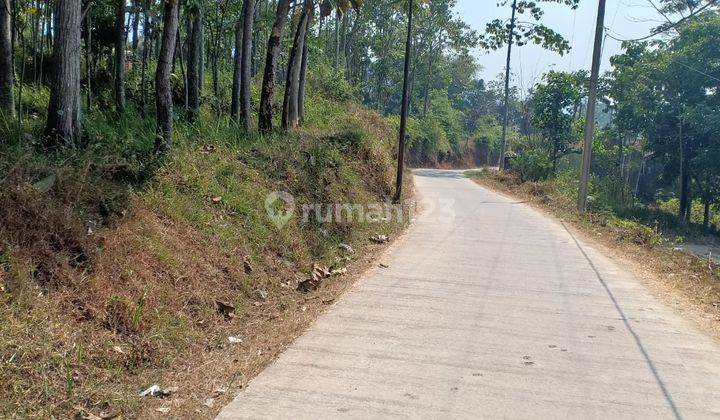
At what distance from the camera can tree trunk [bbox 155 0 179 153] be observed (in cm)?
822

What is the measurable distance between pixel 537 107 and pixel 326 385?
28.0m

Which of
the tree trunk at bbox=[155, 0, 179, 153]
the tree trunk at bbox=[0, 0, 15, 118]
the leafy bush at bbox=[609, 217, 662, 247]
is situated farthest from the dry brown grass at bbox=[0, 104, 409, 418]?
the leafy bush at bbox=[609, 217, 662, 247]

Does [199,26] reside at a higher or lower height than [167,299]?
higher

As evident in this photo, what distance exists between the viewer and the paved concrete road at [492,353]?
432 centimetres

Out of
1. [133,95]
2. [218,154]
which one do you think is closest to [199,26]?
[133,95]

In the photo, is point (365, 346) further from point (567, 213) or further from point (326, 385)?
point (567, 213)

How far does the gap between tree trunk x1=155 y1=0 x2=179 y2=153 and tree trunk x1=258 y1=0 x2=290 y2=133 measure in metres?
4.03

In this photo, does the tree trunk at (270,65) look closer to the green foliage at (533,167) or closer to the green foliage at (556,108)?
the green foliage at (533,167)

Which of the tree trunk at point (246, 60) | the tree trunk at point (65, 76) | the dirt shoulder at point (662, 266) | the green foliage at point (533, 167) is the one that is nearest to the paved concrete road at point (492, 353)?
the dirt shoulder at point (662, 266)

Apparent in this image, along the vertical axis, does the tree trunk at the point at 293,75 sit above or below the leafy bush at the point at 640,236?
above

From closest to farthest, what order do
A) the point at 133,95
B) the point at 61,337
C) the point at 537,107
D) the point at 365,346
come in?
the point at 61,337, the point at 365,346, the point at 133,95, the point at 537,107

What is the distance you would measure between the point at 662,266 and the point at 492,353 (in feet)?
19.6

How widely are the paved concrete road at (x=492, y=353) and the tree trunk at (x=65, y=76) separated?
4.11 metres

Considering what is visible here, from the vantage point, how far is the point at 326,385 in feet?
15.2
